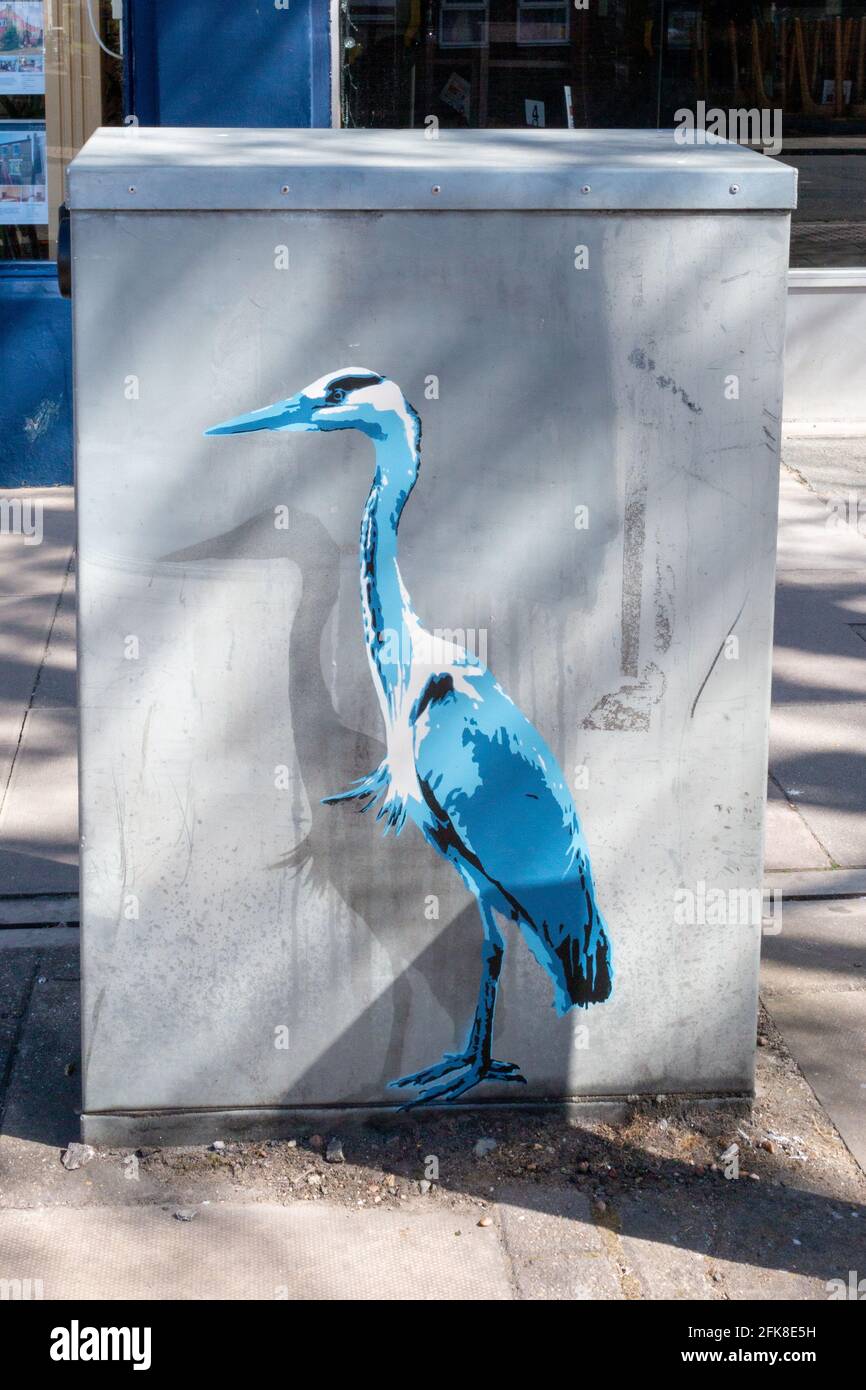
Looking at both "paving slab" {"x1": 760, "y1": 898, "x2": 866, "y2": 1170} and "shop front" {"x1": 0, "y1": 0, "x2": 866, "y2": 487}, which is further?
"shop front" {"x1": 0, "y1": 0, "x2": 866, "y2": 487}

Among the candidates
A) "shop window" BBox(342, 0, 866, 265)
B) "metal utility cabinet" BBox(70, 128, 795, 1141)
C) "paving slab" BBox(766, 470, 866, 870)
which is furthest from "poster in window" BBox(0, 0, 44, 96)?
"metal utility cabinet" BBox(70, 128, 795, 1141)

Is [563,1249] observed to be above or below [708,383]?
below

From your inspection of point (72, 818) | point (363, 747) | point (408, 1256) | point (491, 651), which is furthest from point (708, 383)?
point (72, 818)

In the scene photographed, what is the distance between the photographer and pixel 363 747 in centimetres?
322

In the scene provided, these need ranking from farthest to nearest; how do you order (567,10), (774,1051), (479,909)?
(567,10) < (774,1051) < (479,909)

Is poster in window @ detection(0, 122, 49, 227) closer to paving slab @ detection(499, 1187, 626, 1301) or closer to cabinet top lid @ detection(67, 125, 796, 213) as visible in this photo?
cabinet top lid @ detection(67, 125, 796, 213)

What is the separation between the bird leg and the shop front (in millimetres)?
4921

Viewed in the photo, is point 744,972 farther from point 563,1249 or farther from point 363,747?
point 363,747

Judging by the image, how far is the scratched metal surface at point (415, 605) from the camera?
301 centimetres

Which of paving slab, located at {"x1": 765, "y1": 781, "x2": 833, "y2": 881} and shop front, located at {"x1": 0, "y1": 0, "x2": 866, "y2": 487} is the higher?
shop front, located at {"x1": 0, "y1": 0, "x2": 866, "y2": 487}

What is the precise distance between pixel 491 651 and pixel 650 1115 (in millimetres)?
1095

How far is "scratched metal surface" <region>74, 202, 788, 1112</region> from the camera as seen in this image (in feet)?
9.87

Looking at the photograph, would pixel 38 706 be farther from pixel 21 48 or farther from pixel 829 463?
pixel 829 463

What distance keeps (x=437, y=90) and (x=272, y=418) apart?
628 centimetres
